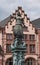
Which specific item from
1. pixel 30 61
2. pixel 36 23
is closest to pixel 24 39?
pixel 30 61

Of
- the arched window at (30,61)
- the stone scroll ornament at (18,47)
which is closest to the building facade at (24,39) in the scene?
the arched window at (30,61)

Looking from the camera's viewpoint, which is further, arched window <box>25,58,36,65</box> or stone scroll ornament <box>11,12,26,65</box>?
arched window <box>25,58,36,65</box>

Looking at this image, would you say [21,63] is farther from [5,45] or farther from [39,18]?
[39,18]

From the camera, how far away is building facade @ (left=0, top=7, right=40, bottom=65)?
61.2 metres

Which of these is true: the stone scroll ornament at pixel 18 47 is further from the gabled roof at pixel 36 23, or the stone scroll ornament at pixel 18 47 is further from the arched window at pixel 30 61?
the gabled roof at pixel 36 23

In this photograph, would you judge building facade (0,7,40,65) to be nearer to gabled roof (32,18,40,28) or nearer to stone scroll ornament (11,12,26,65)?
gabled roof (32,18,40,28)

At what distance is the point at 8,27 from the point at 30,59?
641 cm

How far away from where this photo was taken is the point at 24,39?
6209 centimetres

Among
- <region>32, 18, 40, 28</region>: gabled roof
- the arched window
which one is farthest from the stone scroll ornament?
<region>32, 18, 40, 28</region>: gabled roof

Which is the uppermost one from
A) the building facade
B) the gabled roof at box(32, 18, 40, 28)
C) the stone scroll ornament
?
the gabled roof at box(32, 18, 40, 28)

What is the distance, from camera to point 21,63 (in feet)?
83.3

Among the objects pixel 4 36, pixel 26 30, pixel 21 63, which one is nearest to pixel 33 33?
pixel 26 30

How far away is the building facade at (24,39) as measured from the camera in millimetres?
61188

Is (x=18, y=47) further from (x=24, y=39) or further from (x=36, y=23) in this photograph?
(x=36, y=23)
